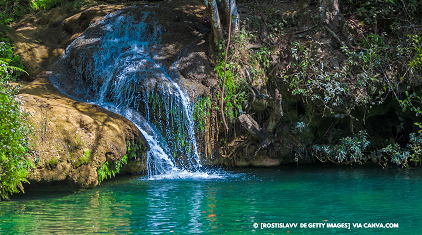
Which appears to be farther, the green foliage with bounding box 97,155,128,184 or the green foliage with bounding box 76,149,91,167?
the green foliage with bounding box 97,155,128,184

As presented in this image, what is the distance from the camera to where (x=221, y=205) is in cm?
611

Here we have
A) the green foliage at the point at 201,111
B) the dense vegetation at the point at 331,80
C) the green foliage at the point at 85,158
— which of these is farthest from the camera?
the green foliage at the point at 201,111

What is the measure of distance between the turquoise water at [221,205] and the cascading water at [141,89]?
1.25 metres

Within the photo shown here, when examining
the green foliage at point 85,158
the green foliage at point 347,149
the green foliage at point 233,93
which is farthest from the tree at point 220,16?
the green foliage at point 85,158

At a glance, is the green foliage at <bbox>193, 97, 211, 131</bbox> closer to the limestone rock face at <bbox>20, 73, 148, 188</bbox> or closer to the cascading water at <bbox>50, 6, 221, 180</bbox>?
the cascading water at <bbox>50, 6, 221, 180</bbox>

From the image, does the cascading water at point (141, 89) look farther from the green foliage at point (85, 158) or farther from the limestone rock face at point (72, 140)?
the green foliage at point (85, 158)

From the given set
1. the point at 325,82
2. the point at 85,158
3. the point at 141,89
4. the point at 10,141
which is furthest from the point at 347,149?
the point at 10,141

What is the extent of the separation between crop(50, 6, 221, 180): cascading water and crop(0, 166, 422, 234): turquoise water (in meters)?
1.25

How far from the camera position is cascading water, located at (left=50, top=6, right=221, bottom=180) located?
9648mm

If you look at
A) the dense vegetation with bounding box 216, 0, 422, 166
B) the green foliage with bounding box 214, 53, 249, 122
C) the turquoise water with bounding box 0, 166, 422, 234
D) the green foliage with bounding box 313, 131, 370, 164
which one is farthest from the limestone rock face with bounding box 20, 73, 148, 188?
the green foliage with bounding box 313, 131, 370, 164

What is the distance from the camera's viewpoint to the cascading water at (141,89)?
31.7 ft

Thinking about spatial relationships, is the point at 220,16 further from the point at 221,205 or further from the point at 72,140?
Answer: the point at 221,205

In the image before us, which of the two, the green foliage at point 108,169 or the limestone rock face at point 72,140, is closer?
the limestone rock face at point 72,140

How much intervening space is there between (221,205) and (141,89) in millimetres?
4676
